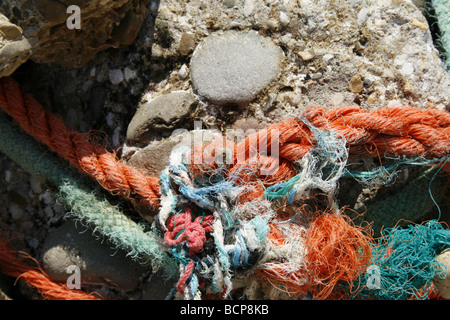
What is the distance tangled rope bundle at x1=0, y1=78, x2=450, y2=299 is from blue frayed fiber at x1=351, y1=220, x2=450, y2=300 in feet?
0.09

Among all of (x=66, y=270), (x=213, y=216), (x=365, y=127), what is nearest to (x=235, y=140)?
(x=213, y=216)

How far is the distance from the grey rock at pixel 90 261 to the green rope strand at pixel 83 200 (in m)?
0.06

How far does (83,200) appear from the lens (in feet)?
5.91

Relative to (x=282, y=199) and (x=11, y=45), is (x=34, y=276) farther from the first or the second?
(x=282, y=199)

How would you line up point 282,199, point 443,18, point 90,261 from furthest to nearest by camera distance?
1. point 443,18
2. point 90,261
3. point 282,199

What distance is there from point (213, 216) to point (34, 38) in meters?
0.90

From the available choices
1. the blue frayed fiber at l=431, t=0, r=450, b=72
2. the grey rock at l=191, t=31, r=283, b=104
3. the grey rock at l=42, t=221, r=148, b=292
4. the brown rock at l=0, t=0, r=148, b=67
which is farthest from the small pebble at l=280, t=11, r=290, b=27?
the grey rock at l=42, t=221, r=148, b=292

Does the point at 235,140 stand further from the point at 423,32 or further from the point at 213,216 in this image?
the point at 423,32

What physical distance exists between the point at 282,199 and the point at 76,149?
0.82 m

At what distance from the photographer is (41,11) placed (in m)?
1.55

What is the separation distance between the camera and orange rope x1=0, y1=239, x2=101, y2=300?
1874 mm

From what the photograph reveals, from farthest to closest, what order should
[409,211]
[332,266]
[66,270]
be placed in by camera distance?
[66,270], [409,211], [332,266]

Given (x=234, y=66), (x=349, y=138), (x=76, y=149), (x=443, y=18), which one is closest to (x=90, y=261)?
(x=76, y=149)

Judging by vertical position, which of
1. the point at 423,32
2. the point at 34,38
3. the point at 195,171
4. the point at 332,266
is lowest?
the point at 332,266
